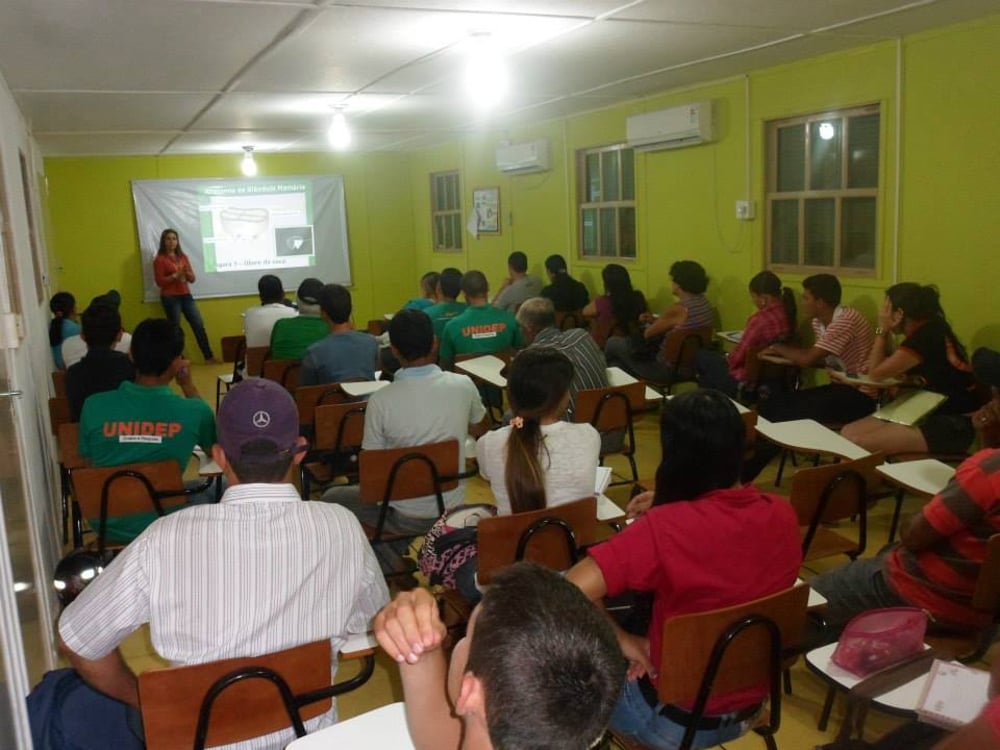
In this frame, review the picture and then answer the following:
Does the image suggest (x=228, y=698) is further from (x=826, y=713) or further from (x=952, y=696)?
(x=826, y=713)

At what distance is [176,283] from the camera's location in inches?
376

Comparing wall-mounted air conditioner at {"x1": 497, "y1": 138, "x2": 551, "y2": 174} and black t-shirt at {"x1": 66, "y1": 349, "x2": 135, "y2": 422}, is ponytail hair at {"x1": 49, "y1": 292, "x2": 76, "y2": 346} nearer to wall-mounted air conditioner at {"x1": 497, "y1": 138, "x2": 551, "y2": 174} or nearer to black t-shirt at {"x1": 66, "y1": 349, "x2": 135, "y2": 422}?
black t-shirt at {"x1": 66, "y1": 349, "x2": 135, "y2": 422}

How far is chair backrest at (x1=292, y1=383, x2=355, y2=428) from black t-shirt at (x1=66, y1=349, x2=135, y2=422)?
82 centimetres

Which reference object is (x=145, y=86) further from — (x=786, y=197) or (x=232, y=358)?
(x=786, y=197)

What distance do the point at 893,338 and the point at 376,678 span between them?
3519mm

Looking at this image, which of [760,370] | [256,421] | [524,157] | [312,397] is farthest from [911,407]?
[524,157]

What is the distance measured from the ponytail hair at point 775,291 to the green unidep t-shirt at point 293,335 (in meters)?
2.83

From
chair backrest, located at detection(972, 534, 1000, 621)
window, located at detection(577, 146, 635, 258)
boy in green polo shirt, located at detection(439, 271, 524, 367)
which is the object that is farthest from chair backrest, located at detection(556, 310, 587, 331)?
Result: chair backrest, located at detection(972, 534, 1000, 621)

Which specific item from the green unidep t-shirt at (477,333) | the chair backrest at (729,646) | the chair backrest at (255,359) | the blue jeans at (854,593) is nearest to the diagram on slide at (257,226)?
the chair backrest at (255,359)

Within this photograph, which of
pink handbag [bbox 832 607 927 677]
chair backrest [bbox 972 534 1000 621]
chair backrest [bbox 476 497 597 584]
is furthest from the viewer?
chair backrest [bbox 476 497 597 584]

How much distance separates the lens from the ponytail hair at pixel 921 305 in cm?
409

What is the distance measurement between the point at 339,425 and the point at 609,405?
4.22 feet

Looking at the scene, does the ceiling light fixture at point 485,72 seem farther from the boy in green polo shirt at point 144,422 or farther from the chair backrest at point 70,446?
the chair backrest at point 70,446

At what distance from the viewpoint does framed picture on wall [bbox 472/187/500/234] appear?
9.30 m
